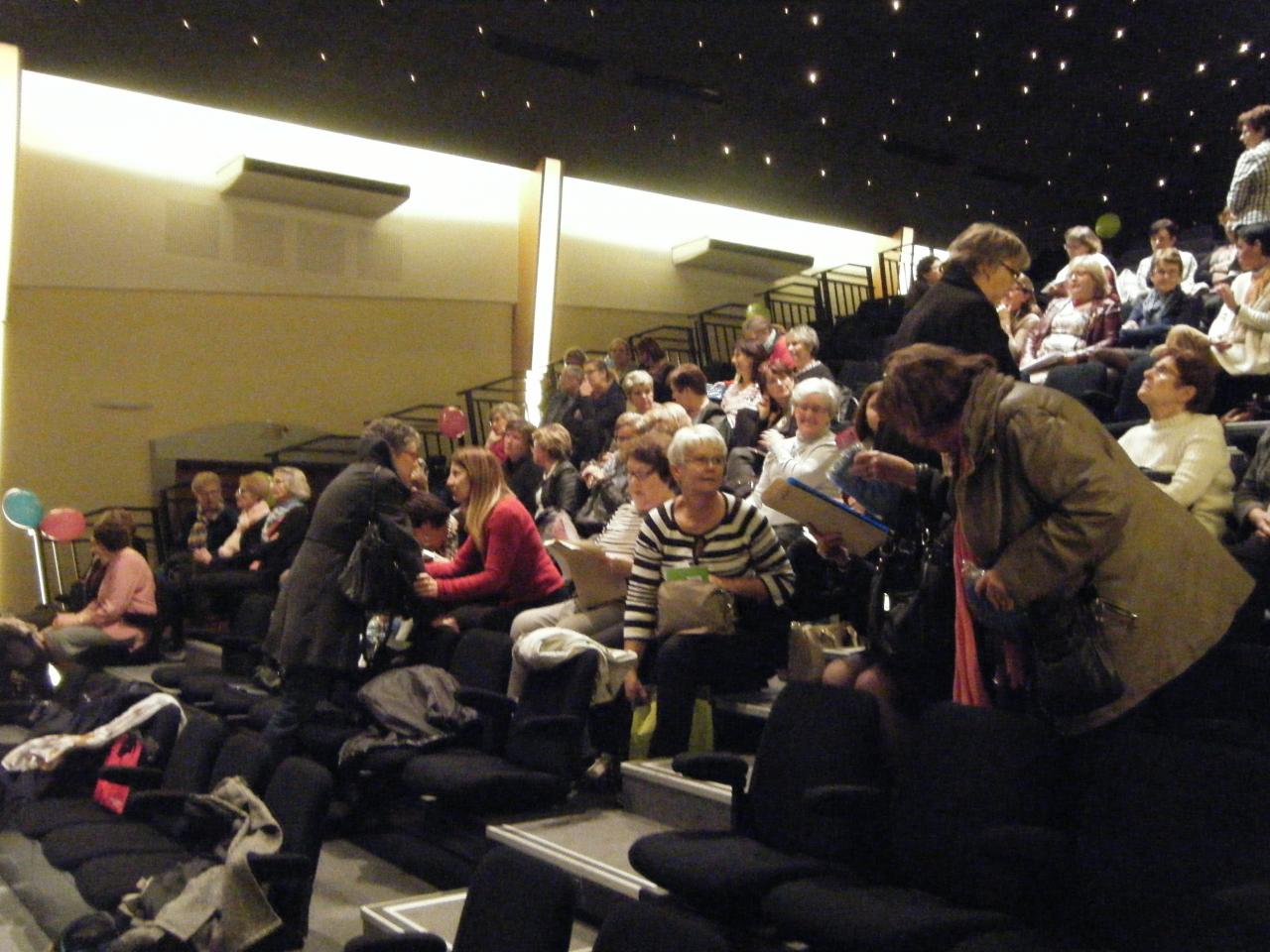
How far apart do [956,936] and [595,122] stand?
29.8ft

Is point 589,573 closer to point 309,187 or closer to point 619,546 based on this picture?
point 619,546

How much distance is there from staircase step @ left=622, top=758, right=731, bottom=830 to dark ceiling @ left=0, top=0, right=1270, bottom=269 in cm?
684

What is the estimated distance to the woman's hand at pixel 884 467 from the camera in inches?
110

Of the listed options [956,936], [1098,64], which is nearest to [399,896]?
[956,936]

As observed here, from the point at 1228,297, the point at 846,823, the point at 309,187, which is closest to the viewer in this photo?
the point at 846,823

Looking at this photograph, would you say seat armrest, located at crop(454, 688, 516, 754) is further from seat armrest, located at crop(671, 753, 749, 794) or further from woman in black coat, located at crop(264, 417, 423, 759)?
seat armrest, located at crop(671, 753, 749, 794)

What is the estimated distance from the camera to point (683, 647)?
3559mm

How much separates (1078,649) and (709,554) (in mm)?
1630

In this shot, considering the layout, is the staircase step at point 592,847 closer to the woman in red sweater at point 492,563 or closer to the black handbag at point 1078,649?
the black handbag at point 1078,649

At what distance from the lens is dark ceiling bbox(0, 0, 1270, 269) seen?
28.2 ft

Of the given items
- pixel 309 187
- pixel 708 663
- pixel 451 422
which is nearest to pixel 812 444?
pixel 708 663

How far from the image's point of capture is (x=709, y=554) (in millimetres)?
3742

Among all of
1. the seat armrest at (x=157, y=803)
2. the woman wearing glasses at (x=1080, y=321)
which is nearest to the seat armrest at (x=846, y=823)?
the seat armrest at (x=157, y=803)

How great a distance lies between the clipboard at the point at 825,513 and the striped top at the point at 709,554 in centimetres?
40
